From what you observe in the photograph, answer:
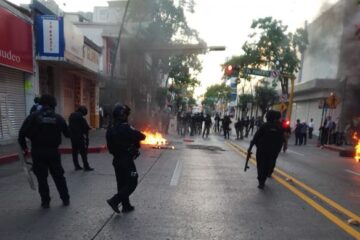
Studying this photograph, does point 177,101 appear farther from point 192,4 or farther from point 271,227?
point 271,227

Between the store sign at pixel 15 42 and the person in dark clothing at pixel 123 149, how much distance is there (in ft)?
28.5

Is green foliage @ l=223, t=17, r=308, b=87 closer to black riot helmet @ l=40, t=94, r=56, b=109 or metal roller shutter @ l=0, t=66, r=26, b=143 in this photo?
metal roller shutter @ l=0, t=66, r=26, b=143

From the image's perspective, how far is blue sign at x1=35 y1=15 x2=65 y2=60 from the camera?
14.9 m

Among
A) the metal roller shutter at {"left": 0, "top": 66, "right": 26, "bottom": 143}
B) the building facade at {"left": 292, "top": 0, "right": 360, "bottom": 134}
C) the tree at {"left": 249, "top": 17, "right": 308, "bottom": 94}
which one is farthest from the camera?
the tree at {"left": 249, "top": 17, "right": 308, "bottom": 94}

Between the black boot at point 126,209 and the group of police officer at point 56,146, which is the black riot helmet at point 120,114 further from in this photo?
the black boot at point 126,209

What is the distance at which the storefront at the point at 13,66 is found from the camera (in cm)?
1278

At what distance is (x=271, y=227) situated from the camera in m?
5.01

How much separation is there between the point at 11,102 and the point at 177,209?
34.0 feet

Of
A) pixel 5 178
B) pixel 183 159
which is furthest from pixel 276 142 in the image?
pixel 5 178

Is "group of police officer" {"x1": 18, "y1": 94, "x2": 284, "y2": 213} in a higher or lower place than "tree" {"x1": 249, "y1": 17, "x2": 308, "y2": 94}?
lower

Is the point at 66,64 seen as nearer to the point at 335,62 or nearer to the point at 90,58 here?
the point at 90,58

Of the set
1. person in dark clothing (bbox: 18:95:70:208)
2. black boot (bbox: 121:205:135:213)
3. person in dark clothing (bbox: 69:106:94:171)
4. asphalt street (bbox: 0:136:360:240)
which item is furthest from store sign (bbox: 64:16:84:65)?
black boot (bbox: 121:205:135:213)

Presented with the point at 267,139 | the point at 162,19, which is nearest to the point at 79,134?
the point at 267,139

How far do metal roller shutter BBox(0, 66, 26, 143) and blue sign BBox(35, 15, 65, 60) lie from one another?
48.8 inches
